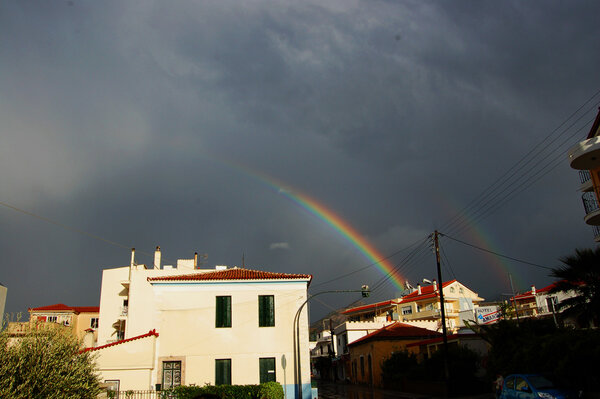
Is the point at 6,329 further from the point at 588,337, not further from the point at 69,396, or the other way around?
the point at 588,337

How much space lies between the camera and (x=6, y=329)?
12.8 meters

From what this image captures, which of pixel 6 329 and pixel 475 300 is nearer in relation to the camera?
pixel 6 329

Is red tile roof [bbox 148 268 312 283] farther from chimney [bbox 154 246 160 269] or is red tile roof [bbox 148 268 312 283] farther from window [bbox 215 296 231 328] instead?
chimney [bbox 154 246 160 269]

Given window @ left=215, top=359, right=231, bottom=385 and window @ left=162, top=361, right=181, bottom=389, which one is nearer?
window @ left=162, top=361, right=181, bottom=389

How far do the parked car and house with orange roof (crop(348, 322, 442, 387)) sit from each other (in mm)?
27032

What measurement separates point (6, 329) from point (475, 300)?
81.9m

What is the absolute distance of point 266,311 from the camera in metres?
29.9

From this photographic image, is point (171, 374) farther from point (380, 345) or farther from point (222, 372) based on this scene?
point (380, 345)

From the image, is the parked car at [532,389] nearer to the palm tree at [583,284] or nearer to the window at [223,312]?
the palm tree at [583,284]

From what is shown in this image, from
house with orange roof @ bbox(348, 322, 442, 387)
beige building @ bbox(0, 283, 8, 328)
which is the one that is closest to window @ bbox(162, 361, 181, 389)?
beige building @ bbox(0, 283, 8, 328)

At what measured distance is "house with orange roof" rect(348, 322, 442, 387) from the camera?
45219 mm

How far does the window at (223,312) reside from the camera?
29250 mm

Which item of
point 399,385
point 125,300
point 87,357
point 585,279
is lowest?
point 399,385

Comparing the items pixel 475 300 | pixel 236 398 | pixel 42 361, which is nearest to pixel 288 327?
pixel 236 398
